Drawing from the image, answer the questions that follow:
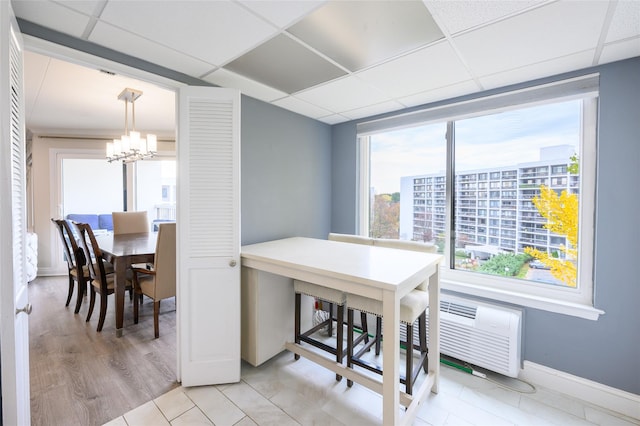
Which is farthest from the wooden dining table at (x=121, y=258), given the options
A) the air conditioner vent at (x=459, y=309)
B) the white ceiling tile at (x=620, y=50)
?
the white ceiling tile at (x=620, y=50)

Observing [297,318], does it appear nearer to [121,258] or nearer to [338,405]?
[338,405]

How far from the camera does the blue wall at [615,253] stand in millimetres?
1786

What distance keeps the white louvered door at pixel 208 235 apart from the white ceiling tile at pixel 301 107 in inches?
26.4

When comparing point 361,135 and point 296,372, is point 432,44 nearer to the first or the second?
point 361,135

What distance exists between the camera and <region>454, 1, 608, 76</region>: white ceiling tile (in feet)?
4.48

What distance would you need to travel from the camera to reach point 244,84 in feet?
7.38

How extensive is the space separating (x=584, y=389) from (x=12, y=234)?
3.31 m

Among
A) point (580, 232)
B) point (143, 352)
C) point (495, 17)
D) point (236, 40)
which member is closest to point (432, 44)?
point (495, 17)

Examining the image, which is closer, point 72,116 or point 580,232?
point 580,232

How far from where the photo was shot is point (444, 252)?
8.82ft

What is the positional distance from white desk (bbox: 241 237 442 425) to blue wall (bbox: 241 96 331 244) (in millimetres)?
335

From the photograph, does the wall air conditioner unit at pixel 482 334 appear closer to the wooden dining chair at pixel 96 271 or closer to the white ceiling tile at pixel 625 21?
the white ceiling tile at pixel 625 21

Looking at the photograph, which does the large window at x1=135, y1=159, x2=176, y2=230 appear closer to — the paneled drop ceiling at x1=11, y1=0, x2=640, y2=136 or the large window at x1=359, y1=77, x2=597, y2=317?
the paneled drop ceiling at x1=11, y1=0, x2=640, y2=136

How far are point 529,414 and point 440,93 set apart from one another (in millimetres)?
2381
